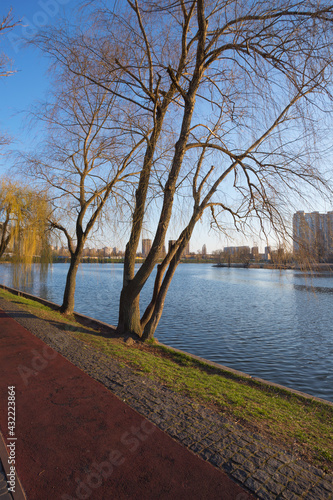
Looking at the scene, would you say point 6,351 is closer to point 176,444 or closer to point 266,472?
point 176,444

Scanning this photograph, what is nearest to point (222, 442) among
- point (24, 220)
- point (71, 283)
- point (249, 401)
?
point (249, 401)

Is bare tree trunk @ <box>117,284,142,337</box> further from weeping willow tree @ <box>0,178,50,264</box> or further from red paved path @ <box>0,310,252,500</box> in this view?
weeping willow tree @ <box>0,178,50,264</box>

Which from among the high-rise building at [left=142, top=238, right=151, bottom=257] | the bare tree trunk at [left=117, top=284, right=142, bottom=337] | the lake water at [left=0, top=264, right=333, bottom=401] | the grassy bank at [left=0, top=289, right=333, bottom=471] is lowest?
the lake water at [left=0, top=264, right=333, bottom=401]

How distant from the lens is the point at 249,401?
497 centimetres

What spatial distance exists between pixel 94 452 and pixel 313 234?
15.2 ft

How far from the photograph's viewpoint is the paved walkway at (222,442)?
2.77m

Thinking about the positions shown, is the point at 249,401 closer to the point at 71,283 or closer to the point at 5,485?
the point at 5,485

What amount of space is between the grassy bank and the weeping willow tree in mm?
6177

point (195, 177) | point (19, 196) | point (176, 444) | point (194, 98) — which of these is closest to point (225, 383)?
point (176, 444)

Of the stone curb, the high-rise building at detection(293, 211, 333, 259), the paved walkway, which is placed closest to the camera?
the stone curb

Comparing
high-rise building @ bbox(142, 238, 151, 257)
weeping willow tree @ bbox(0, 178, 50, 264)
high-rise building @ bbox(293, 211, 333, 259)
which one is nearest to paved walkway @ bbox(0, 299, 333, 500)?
high-rise building @ bbox(293, 211, 333, 259)

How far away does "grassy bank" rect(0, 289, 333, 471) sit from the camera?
149 inches

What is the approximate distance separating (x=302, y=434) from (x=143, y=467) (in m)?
2.19

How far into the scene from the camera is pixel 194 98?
7324mm
